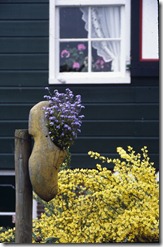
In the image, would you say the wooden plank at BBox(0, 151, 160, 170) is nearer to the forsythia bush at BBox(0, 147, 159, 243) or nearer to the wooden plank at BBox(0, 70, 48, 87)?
the wooden plank at BBox(0, 70, 48, 87)

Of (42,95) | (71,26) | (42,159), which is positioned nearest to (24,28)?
(71,26)

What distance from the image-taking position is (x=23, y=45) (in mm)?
8852

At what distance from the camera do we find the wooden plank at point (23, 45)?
8.83 m

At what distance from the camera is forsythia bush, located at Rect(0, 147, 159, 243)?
5867 mm

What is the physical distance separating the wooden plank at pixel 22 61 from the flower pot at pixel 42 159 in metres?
3.75

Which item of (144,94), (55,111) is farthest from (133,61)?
(55,111)

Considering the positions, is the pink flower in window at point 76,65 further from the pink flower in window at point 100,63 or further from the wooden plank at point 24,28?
the wooden plank at point 24,28

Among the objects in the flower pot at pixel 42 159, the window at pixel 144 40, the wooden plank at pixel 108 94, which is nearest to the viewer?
the flower pot at pixel 42 159

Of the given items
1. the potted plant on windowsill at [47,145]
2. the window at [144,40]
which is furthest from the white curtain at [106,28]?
the potted plant on windowsill at [47,145]

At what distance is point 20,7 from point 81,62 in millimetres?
928

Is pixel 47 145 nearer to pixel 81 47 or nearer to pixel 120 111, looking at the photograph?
pixel 120 111

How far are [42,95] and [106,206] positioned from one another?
9.82ft

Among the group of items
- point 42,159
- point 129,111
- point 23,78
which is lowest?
point 42,159

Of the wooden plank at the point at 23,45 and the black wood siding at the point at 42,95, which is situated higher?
the wooden plank at the point at 23,45
